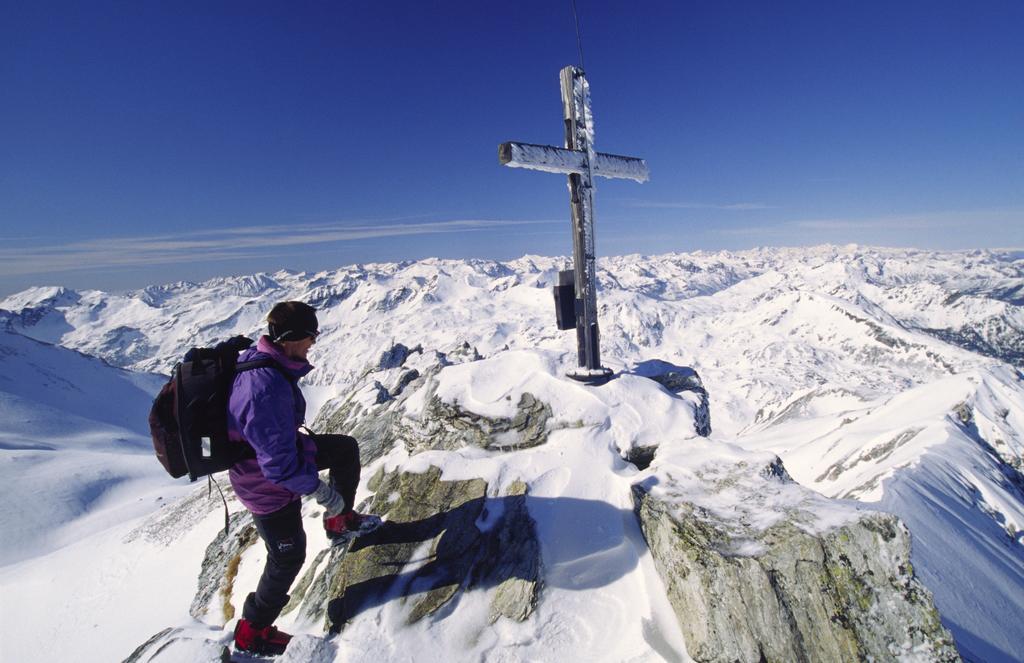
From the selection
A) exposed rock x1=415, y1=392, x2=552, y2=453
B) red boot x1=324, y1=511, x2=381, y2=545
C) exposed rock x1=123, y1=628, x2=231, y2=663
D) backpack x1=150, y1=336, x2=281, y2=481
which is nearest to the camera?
backpack x1=150, y1=336, x2=281, y2=481

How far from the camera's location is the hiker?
5059 mm

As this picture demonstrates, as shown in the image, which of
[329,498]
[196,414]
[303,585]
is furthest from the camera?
[303,585]

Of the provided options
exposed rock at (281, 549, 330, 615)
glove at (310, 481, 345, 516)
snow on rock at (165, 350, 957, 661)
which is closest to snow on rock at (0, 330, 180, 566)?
exposed rock at (281, 549, 330, 615)

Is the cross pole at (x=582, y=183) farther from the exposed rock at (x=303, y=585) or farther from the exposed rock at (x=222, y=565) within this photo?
the exposed rock at (x=222, y=565)

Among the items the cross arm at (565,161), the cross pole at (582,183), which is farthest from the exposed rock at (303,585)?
the cross arm at (565,161)

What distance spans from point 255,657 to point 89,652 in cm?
758

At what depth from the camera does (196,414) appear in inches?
195

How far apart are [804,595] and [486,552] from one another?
4.52m

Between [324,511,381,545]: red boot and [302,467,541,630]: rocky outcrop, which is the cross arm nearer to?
[302,467,541,630]: rocky outcrop

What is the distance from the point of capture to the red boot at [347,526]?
24.5ft

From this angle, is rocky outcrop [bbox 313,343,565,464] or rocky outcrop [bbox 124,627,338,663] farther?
rocky outcrop [bbox 313,343,565,464]

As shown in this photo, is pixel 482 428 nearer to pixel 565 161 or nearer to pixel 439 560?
pixel 439 560

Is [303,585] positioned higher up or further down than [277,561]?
further down

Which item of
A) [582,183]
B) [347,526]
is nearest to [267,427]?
[347,526]
